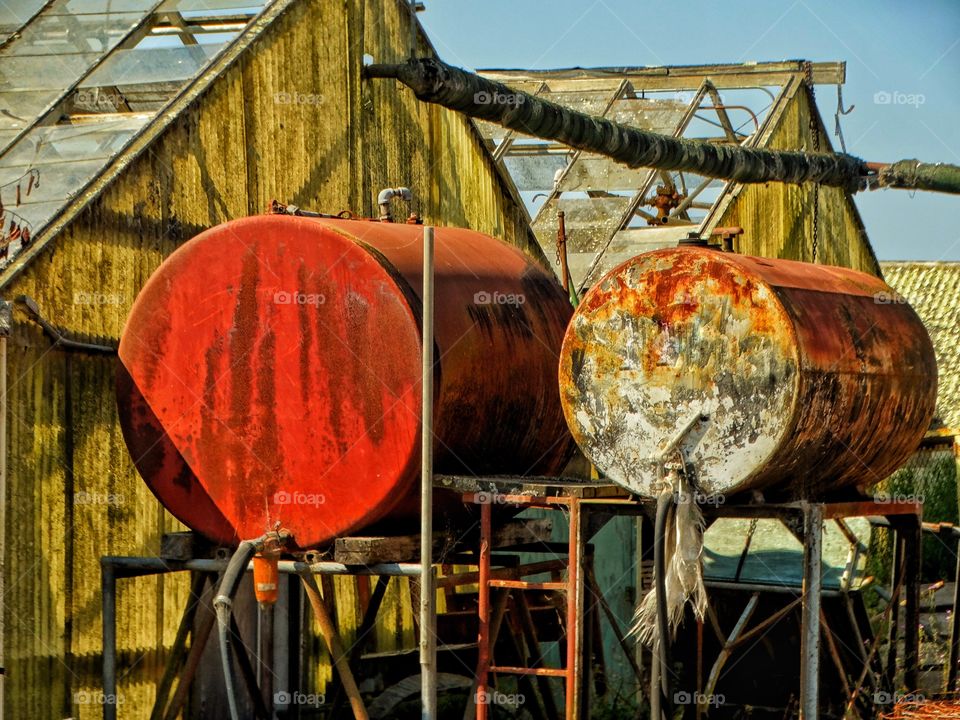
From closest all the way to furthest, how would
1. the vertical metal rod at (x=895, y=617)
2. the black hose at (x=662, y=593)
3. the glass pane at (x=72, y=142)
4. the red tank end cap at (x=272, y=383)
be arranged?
the black hose at (x=662, y=593) < the red tank end cap at (x=272, y=383) < the glass pane at (x=72, y=142) < the vertical metal rod at (x=895, y=617)

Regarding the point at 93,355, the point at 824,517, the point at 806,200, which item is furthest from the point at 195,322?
the point at 806,200

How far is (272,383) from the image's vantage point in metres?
10.3

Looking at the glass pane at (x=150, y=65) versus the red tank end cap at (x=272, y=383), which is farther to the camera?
the glass pane at (x=150, y=65)

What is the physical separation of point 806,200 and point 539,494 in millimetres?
11979

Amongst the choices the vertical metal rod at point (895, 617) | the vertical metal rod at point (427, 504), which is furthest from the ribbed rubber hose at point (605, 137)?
the vertical metal rod at point (895, 617)

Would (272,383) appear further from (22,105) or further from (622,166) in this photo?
(622,166)

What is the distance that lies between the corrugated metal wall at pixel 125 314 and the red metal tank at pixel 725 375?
3.38m

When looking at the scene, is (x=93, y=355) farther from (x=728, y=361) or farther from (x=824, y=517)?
(x=824, y=517)

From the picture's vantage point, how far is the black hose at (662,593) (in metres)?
9.12

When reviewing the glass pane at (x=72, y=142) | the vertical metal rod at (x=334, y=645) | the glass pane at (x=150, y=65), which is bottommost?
the vertical metal rod at (x=334, y=645)

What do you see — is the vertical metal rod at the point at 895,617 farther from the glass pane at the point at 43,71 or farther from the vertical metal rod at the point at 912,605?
the glass pane at the point at 43,71

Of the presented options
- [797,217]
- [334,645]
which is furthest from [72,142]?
[797,217]

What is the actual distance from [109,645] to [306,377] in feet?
7.55

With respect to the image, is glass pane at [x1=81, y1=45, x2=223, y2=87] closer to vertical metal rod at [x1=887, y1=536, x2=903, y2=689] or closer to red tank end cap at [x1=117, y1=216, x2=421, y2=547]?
red tank end cap at [x1=117, y1=216, x2=421, y2=547]
